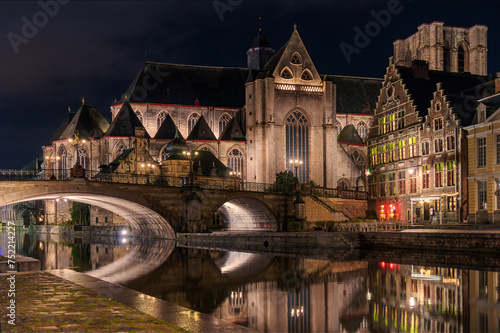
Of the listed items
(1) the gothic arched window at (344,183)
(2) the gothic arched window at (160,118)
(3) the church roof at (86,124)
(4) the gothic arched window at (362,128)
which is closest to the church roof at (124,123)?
(3) the church roof at (86,124)

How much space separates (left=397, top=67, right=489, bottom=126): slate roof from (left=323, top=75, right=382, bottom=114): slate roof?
1114 inches

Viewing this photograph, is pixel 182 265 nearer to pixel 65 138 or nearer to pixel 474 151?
pixel 474 151

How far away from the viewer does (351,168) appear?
68188mm

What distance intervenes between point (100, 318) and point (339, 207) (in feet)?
142

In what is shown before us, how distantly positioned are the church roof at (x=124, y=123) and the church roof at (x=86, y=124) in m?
4.76

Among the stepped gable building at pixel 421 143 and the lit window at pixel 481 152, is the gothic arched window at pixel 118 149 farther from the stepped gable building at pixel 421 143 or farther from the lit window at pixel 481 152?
the lit window at pixel 481 152

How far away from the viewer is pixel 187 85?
76750 millimetres

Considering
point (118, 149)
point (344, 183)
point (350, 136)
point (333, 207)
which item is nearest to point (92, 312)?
point (333, 207)

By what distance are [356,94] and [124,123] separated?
3328 cm

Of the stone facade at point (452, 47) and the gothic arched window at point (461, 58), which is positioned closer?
the stone facade at point (452, 47)

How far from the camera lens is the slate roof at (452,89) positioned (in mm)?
41281

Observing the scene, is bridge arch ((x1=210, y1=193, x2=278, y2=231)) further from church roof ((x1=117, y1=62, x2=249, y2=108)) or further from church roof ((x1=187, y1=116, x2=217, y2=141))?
church roof ((x1=117, y1=62, x2=249, y2=108))

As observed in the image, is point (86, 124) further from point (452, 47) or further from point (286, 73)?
point (452, 47)

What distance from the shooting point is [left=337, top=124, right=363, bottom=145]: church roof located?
7162cm
